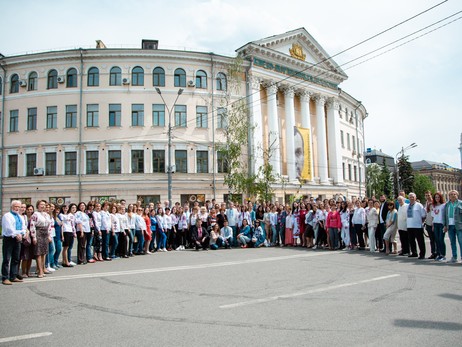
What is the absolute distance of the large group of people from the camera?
1046 cm

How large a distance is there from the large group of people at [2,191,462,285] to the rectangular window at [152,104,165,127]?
1695 cm

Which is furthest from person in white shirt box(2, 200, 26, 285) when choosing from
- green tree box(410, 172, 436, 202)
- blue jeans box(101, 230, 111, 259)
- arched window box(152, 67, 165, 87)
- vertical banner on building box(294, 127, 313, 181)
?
green tree box(410, 172, 436, 202)

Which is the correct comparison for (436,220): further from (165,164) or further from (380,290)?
(165,164)

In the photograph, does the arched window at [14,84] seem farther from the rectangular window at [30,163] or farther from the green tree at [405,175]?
the green tree at [405,175]

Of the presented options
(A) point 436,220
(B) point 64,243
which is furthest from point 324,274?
(B) point 64,243

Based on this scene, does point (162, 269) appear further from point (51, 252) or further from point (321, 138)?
point (321, 138)

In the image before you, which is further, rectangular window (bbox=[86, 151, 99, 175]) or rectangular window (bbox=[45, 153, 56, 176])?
rectangular window (bbox=[45, 153, 56, 176])

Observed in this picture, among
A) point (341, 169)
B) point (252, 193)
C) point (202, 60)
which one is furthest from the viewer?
point (341, 169)

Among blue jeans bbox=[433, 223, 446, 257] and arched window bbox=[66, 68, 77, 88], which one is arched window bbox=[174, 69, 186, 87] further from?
blue jeans bbox=[433, 223, 446, 257]

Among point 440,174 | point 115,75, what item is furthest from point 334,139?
point 440,174

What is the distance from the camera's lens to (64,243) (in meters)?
12.3

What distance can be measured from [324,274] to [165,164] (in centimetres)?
2678

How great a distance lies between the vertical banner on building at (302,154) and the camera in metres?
42.5

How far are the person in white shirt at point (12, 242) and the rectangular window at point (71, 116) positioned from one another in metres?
27.0
